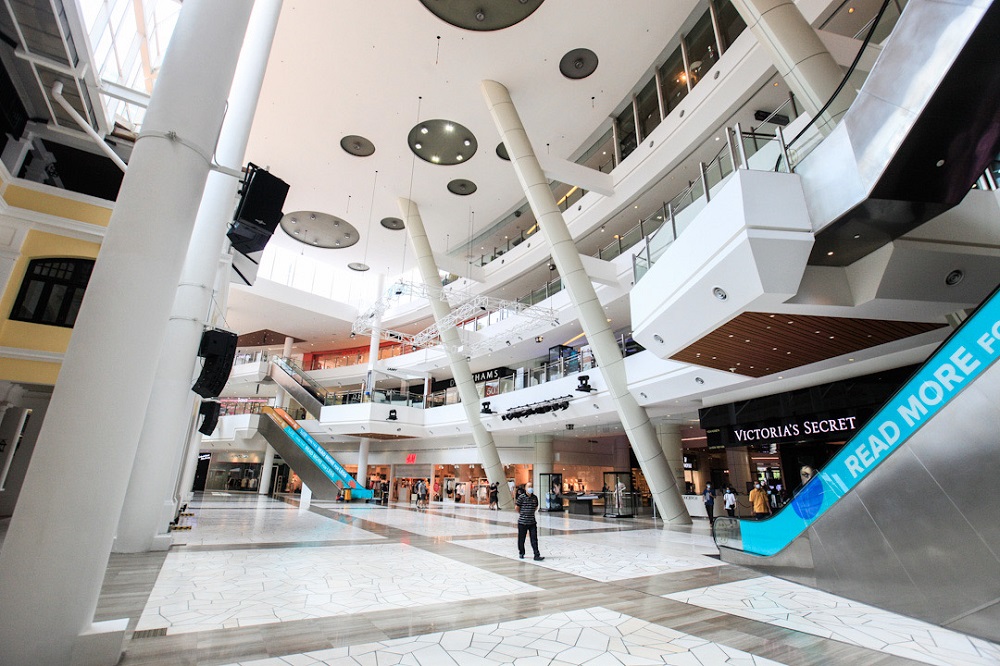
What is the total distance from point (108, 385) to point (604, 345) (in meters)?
12.7

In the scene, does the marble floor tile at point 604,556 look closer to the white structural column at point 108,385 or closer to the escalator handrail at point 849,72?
the white structural column at point 108,385

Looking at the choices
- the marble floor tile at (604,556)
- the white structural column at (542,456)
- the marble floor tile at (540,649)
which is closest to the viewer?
the marble floor tile at (540,649)

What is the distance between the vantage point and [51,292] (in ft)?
30.2

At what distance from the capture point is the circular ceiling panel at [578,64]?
15.3 m

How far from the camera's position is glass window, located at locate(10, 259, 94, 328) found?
8969 millimetres

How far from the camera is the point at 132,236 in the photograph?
314 cm

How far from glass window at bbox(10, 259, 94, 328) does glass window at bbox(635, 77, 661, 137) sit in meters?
16.8

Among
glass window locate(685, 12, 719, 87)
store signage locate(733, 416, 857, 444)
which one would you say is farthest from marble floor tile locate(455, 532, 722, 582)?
glass window locate(685, 12, 719, 87)

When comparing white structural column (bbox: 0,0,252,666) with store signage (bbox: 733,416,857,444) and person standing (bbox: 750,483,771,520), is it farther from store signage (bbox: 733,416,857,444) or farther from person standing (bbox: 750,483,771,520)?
store signage (bbox: 733,416,857,444)

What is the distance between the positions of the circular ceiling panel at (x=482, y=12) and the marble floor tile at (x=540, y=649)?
15159 mm

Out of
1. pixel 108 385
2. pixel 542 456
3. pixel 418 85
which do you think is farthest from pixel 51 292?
pixel 542 456

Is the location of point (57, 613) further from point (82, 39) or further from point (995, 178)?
point (995, 178)

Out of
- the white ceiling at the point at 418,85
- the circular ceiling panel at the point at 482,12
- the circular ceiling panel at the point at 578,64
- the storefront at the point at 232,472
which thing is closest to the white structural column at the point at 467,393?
the white ceiling at the point at 418,85

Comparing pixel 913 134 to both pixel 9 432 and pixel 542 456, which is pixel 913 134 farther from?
pixel 542 456
